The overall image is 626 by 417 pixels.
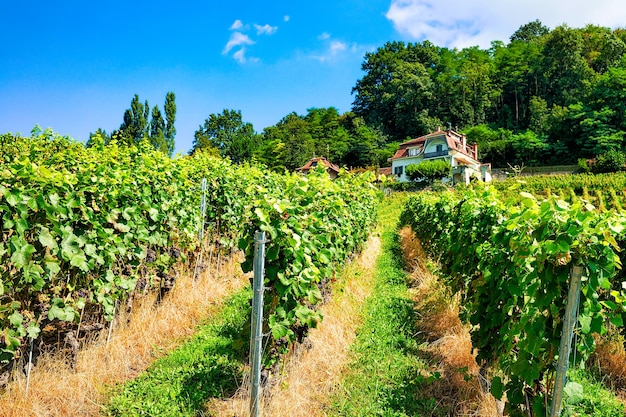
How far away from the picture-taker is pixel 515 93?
210 ft

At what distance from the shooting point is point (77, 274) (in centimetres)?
353

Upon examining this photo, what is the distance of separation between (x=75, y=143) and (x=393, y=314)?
631 cm

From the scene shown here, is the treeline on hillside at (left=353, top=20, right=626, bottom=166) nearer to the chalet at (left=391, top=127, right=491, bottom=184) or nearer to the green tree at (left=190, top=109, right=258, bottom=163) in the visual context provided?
the chalet at (left=391, top=127, right=491, bottom=184)

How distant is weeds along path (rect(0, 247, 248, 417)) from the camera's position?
2.94 m

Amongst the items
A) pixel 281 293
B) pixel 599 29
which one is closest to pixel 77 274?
pixel 281 293

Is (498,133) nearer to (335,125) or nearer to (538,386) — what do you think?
(335,125)

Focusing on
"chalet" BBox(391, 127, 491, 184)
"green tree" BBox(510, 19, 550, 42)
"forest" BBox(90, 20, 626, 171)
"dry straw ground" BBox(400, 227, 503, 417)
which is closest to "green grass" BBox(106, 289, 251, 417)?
"dry straw ground" BBox(400, 227, 503, 417)

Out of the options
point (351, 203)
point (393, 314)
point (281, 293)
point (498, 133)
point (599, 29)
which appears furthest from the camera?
point (599, 29)

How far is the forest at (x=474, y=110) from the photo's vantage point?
4531 cm

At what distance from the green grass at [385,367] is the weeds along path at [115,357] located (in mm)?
1807

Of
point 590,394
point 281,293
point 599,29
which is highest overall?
point 599,29

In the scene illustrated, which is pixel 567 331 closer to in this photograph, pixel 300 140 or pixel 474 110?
pixel 300 140

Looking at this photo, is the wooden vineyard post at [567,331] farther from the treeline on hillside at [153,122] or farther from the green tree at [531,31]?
the green tree at [531,31]

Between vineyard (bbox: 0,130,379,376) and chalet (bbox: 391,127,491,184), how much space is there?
36239 millimetres
